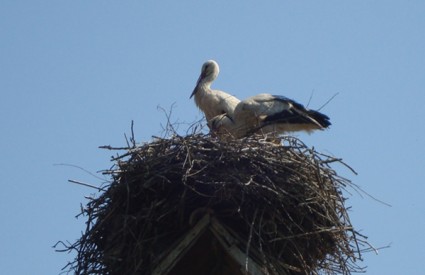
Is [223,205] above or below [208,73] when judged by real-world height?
below

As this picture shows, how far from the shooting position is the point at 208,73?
10.6 m

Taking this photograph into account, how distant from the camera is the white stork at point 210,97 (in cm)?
978

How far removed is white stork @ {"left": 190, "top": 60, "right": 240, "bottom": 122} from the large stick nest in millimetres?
3038

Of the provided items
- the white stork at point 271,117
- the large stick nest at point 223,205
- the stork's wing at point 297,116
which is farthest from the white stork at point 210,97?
the large stick nest at point 223,205

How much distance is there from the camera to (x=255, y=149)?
21.2 feet

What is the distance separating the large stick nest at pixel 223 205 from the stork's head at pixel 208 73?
3924 millimetres

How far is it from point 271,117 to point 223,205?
9.88ft

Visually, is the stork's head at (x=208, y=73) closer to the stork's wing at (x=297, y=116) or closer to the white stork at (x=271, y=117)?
the white stork at (x=271, y=117)

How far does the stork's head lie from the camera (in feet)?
34.5

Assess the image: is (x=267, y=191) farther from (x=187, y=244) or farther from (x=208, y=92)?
(x=208, y=92)

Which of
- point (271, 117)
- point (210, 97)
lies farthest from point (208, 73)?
point (271, 117)

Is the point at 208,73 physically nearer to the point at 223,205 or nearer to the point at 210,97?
the point at 210,97

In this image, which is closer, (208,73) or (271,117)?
(271,117)

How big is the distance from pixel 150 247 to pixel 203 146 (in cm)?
96
